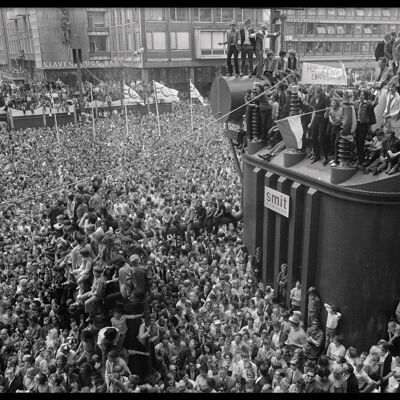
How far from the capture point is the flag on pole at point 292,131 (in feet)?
38.1

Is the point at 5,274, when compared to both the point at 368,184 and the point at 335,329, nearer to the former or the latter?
the point at 335,329

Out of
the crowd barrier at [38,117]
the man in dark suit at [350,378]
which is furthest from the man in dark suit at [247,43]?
the crowd barrier at [38,117]

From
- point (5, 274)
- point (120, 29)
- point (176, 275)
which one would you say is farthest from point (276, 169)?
point (120, 29)

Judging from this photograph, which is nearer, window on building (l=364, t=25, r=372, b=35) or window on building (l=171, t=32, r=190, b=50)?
window on building (l=171, t=32, r=190, b=50)

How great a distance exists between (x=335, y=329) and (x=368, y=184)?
10.4 feet

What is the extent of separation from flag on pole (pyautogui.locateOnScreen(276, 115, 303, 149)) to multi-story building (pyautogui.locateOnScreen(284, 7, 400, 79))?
154 feet

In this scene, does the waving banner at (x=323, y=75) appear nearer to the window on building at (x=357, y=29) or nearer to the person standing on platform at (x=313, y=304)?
the person standing on platform at (x=313, y=304)

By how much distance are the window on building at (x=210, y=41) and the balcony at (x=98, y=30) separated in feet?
41.6

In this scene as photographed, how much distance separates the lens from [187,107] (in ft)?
129

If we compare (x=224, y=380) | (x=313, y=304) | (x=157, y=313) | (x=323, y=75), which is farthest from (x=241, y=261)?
(x=224, y=380)

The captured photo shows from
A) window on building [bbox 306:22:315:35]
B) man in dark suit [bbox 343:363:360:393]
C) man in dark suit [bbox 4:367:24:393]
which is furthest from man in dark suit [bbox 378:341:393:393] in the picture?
window on building [bbox 306:22:315:35]

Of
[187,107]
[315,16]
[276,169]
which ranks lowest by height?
[187,107]

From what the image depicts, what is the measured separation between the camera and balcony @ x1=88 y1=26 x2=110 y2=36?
187 ft

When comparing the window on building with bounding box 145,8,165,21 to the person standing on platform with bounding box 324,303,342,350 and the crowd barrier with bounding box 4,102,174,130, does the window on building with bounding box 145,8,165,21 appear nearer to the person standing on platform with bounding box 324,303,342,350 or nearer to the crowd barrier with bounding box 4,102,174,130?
the crowd barrier with bounding box 4,102,174,130
